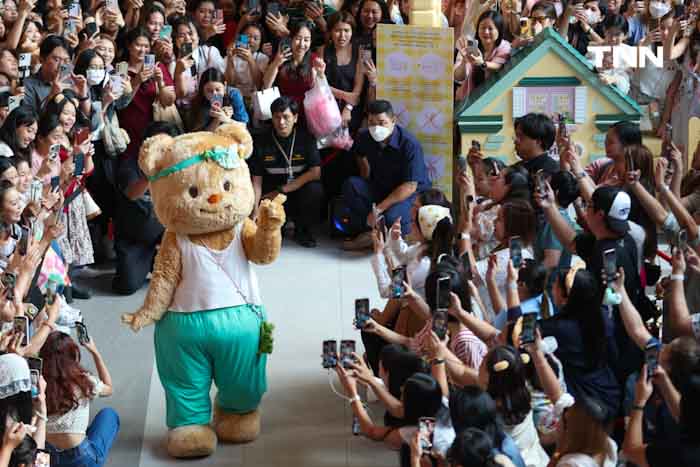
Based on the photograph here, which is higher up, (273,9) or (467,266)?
(273,9)

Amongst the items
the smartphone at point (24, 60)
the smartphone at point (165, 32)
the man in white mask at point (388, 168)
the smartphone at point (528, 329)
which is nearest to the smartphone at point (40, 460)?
the smartphone at point (528, 329)

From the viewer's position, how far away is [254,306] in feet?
22.3

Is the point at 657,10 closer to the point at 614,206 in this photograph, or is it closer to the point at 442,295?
the point at 614,206

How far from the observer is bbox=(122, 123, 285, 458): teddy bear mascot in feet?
21.9

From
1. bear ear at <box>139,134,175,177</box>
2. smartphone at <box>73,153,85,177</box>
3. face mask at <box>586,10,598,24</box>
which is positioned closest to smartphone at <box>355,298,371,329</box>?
bear ear at <box>139,134,175,177</box>

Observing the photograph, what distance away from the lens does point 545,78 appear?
9.52 m

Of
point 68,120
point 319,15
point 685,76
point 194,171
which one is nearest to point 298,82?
point 319,15

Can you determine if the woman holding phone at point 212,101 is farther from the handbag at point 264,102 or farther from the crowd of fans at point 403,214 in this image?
the handbag at point 264,102

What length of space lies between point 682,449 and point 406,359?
4.59ft

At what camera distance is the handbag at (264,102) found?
9867 millimetres

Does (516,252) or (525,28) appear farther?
(525,28)

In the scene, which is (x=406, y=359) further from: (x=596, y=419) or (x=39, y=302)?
(x=39, y=302)

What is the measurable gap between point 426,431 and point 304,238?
5143 mm

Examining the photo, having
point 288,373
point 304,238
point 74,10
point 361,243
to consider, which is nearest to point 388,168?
point 361,243
